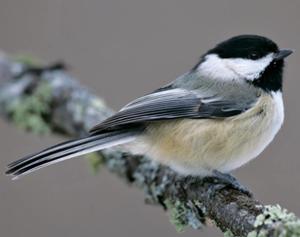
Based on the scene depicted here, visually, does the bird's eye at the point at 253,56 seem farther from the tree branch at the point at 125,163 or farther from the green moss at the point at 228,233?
the green moss at the point at 228,233

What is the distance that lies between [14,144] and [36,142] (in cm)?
14

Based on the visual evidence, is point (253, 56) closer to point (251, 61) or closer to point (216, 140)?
point (251, 61)

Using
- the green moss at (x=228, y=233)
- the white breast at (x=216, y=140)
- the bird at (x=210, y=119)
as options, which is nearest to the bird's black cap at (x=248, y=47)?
the bird at (x=210, y=119)

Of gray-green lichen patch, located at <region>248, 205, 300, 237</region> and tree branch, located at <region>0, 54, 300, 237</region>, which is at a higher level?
tree branch, located at <region>0, 54, 300, 237</region>

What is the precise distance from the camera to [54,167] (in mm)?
3664

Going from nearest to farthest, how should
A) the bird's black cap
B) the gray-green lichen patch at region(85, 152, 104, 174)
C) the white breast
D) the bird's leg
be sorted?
the bird's leg → the white breast → the bird's black cap → the gray-green lichen patch at region(85, 152, 104, 174)

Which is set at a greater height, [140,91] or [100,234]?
[140,91]

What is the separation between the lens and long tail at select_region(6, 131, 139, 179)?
2100mm

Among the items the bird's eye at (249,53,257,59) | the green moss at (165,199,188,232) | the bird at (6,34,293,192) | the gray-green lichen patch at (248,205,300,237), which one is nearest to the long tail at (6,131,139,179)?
the bird at (6,34,293,192)

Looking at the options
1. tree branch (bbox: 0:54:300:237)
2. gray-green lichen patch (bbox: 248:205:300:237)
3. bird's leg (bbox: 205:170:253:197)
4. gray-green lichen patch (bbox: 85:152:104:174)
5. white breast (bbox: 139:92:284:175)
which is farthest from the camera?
gray-green lichen patch (bbox: 85:152:104:174)

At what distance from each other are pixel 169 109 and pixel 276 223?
85 cm

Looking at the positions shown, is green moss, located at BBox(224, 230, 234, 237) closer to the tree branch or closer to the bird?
the tree branch

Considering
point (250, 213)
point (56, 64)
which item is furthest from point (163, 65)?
point (250, 213)

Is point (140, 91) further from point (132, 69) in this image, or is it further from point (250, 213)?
point (250, 213)
